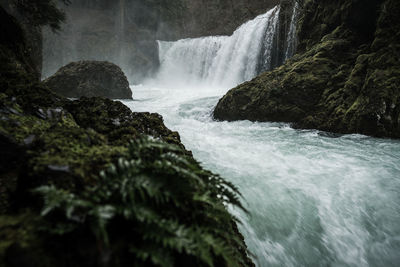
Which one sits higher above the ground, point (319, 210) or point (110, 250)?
point (110, 250)

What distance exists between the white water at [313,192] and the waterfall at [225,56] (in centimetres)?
1304

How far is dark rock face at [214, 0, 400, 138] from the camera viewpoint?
6.81m

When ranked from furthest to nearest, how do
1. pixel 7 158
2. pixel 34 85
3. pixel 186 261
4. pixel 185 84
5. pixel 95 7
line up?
pixel 95 7 → pixel 185 84 → pixel 34 85 → pixel 7 158 → pixel 186 261

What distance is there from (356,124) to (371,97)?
3.19 ft

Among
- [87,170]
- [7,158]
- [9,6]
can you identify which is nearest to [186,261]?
[87,170]

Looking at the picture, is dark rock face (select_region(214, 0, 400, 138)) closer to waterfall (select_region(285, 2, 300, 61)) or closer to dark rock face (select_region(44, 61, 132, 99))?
waterfall (select_region(285, 2, 300, 61))

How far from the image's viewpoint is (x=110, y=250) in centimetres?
98

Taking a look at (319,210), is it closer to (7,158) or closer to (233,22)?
(7,158)

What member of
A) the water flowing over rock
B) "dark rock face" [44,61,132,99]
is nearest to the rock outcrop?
the water flowing over rock

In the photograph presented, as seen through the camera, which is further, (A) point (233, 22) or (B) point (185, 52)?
(A) point (233, 22)

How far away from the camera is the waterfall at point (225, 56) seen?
18.6 metres

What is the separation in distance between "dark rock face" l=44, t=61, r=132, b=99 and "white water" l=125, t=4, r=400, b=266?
14.8m

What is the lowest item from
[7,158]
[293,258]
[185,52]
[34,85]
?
[293,258]

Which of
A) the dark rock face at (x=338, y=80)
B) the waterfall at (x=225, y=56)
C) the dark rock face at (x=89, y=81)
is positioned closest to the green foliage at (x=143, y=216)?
the dark rock face at (x=338, y=80)
